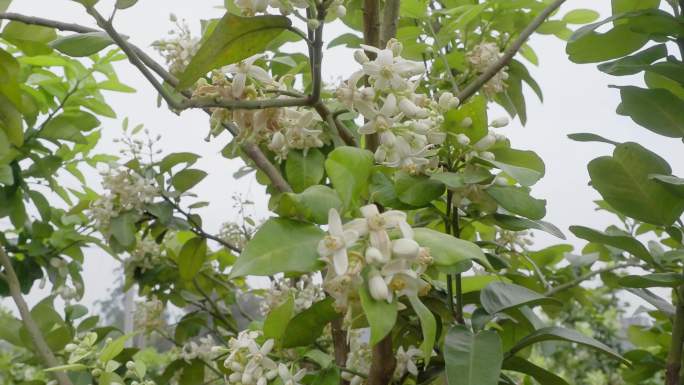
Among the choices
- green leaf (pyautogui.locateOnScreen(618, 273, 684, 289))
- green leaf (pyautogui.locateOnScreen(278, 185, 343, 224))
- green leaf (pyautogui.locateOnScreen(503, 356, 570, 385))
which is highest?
green leaf (pyautogui.locateOnScreen(278, 185, 343, 224))

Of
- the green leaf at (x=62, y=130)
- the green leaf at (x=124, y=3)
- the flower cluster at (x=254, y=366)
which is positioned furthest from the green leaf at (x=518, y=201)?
the green leaf at (x=62, y=130)

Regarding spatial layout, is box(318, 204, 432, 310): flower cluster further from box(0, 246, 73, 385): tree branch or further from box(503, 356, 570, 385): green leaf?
box(0, 246, 73, 385): tree branch

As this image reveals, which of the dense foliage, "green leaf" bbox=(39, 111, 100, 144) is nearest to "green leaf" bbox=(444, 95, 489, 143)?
the dense foliage

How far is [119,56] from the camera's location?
1257 millimetres

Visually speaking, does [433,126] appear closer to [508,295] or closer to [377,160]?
[377,160]

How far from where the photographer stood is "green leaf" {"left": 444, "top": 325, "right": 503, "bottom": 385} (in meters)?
0.48

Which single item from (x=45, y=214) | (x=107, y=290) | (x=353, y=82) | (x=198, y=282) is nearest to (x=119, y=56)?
(x=45, y=214)

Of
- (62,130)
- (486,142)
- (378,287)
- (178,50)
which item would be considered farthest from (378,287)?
(62,130)

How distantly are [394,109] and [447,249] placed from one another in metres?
0.14

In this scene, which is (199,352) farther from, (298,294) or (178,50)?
(178,50)

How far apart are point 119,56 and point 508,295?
0.94m

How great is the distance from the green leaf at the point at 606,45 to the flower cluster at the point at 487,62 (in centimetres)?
23

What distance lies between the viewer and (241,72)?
1.72 ft

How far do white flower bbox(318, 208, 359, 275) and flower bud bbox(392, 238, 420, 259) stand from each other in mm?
26
